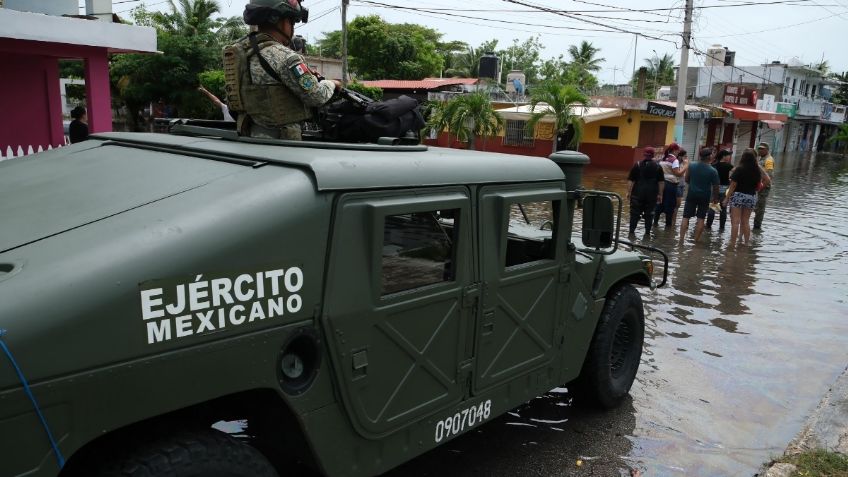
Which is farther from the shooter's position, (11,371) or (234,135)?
(234,135)

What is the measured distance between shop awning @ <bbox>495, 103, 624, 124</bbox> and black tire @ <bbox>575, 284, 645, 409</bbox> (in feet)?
61.8

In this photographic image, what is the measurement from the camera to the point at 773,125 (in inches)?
1475

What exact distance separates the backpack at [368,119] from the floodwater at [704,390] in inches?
72.1

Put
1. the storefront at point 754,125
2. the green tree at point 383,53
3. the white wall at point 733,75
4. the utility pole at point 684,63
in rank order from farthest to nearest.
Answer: the white wall at point 733,75 < the green tree at point 383,53 < the storefront at point 754,125 < the utility pole at point 684,63

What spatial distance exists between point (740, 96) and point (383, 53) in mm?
21366

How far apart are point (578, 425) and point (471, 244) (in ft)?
6.55

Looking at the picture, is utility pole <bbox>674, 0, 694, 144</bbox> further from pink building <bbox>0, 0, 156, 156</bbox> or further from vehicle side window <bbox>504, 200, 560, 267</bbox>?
vehicle side window <bbox>504, 200, 560, 267</bbox>

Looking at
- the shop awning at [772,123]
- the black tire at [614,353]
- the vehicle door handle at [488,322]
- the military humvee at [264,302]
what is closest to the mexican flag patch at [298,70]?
the military humvee at [264,302]

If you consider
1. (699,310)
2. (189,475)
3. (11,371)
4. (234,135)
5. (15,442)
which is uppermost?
(234,135)

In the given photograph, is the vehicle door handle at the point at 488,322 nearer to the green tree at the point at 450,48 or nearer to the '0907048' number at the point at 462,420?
the '0907048' number at the point at 462,420

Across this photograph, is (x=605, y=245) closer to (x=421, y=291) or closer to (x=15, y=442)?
(x=421, y=291)

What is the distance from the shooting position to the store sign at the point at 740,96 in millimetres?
34969

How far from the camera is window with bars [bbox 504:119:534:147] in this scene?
2750cm

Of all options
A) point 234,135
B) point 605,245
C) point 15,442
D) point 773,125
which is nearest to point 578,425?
point 605,245
